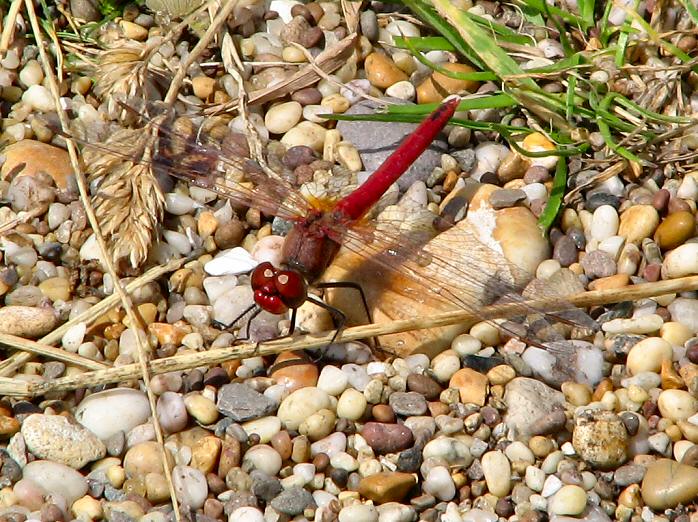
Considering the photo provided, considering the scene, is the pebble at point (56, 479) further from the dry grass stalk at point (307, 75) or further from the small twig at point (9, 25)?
the small twig at point (9, 25)

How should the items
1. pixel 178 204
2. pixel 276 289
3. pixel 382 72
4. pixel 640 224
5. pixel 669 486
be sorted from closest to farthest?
1. pixel 669 486
2. pixel 276 289
3. pixel 640 224
4. pixel 178 204
5. pixel 382 72

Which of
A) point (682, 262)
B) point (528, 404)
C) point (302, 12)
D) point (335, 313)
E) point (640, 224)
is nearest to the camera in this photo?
point (528, 404)

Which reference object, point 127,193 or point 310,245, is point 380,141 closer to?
point 310,245

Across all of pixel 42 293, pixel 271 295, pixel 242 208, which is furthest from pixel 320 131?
pixel 42 293

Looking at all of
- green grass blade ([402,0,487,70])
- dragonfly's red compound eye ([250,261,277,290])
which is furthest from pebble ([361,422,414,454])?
green grass blade ([402,0,487,70])

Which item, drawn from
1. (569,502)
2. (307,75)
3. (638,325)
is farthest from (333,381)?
(307,75)

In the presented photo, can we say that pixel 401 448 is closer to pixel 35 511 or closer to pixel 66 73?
pixel 35 511
